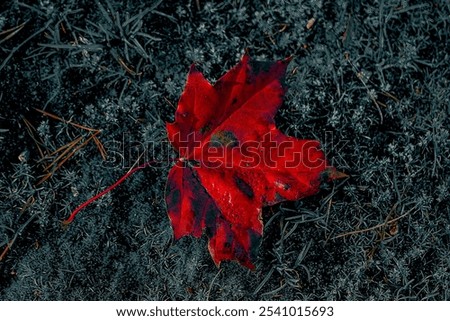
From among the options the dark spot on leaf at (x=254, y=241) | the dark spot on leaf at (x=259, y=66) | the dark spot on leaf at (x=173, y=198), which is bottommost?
the dark spot on leaf at (x=254, y=241)

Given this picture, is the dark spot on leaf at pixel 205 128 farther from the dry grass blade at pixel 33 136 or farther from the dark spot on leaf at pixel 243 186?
the dry grass blade at pixel 33 136

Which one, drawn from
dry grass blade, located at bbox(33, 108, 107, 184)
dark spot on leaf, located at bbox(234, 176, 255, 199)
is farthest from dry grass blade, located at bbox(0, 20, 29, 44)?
dark spot on leaf, located at bbox(234, 176, 255, 199)

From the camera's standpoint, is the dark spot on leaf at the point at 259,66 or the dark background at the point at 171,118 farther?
the dark background at the point at 171,118

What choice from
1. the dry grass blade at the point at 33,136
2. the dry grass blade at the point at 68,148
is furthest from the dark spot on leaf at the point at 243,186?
the dry grass blade at the point at 33,136

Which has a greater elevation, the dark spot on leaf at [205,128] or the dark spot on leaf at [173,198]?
the dark spot on leaf at [205,128]

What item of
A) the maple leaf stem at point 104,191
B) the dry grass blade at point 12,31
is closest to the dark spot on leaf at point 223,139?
the maple leaf stem at point 104,191

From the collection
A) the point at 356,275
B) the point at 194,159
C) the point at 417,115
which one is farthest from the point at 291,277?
the point at 417,115
